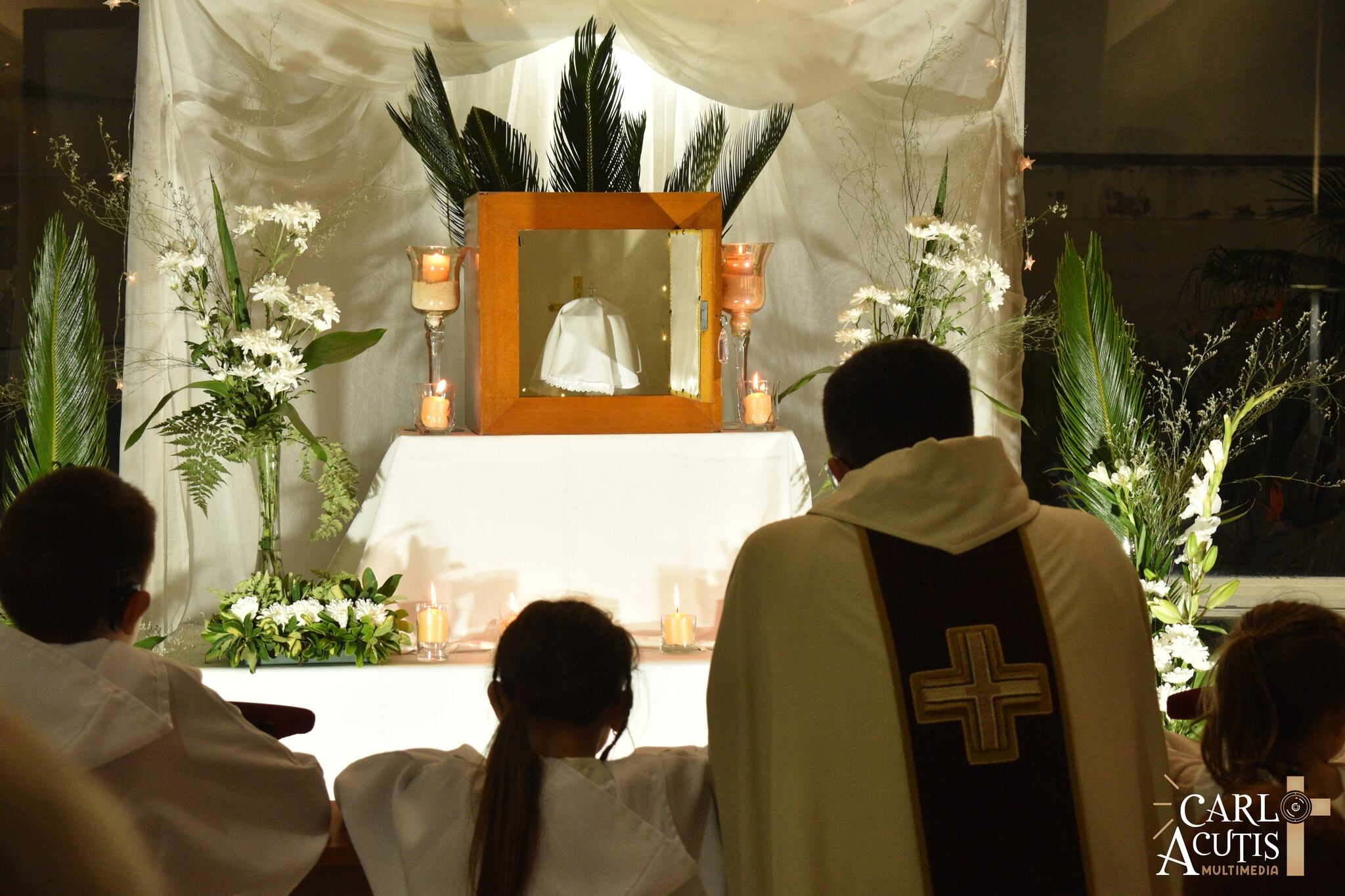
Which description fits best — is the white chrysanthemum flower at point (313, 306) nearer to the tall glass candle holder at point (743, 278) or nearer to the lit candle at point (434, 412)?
the lit candle at point (434, 412)

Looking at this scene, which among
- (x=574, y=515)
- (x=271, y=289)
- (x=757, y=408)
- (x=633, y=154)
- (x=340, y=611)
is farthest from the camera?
(x=633, y=154)

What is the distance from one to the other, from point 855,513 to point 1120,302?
3.91 meters

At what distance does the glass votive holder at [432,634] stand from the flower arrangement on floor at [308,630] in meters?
0.06

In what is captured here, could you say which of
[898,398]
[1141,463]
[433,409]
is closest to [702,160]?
[433,409]

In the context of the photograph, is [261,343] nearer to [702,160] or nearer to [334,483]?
[334,483]

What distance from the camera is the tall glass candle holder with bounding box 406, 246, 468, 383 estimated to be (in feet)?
13.8

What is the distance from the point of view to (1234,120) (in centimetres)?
564

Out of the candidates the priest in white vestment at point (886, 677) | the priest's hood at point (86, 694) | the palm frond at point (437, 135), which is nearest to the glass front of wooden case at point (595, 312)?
the palm frond at point (437, 135)

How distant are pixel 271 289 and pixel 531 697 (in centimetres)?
225

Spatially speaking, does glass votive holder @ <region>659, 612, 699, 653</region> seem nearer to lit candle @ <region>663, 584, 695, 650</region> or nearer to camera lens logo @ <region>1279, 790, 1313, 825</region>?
lit candle @ <region>663, 584, 695, 650</region>

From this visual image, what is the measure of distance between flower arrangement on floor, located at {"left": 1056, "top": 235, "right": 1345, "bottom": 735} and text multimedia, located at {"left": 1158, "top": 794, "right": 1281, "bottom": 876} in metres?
2.40

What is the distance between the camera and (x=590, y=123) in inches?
181

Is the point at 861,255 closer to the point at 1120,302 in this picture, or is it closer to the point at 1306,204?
the point at 1120,302

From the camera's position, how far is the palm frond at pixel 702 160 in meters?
4.75
